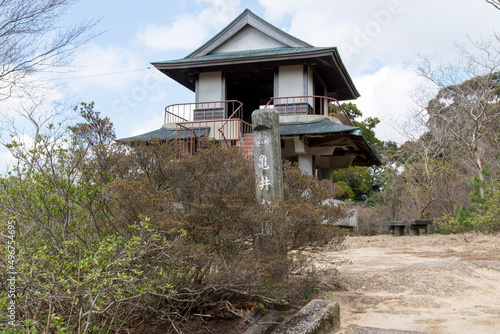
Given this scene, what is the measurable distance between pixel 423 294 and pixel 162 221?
3.73 meters

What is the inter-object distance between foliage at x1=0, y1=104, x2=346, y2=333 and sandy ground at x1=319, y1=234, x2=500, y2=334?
973mm

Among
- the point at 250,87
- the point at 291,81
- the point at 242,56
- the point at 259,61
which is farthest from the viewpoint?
the point at 250,87

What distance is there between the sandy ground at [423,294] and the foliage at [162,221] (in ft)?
3.19

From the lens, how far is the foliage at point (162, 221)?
428 cm

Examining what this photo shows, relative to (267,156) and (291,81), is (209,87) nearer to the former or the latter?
(291,81)

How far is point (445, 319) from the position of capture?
4637 millimetres

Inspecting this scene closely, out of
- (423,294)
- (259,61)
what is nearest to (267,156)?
(423,294)

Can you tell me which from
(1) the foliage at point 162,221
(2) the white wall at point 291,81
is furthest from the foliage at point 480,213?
(1) the foliage at point 162,221

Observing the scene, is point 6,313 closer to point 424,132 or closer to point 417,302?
point 417,302

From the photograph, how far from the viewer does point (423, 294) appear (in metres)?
5.75

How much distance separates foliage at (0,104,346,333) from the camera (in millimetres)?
4277

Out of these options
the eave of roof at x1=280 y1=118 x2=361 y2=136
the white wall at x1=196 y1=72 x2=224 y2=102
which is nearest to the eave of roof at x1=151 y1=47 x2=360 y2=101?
the white wall at x1=196 y1=72 x2=224 y2=102

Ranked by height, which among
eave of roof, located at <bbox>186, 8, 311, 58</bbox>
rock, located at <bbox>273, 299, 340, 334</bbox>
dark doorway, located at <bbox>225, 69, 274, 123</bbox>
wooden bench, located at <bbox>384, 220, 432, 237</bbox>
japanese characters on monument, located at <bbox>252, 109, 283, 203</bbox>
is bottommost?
rock, located at <bbox>273, 299, 340, 334</bbox>

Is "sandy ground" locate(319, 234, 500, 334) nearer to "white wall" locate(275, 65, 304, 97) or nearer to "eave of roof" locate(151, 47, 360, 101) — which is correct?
"white wall" locate(275, 65, 304, 97)
